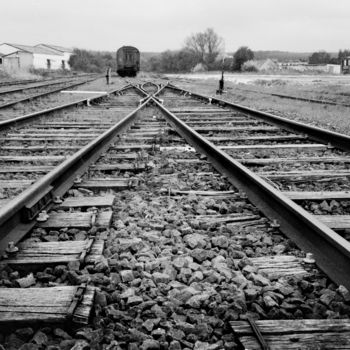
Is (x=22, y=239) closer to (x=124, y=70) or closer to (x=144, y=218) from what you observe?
(x=144, y=218)

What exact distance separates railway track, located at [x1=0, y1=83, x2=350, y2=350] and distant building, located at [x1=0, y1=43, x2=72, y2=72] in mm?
73722

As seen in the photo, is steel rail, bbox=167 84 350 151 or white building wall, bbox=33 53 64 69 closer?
steel rail, bbox=167 84 350 151

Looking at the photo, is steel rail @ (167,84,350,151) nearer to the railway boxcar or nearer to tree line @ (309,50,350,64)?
the railway boxcar

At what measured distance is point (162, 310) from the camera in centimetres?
200

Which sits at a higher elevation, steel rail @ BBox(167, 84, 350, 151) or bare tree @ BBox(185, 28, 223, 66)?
bare tree @ BBox(185, 28, 223, 66)

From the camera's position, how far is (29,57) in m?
86.6

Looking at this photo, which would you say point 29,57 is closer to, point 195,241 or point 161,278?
point 195,241

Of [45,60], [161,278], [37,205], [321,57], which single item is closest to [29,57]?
[45,60]

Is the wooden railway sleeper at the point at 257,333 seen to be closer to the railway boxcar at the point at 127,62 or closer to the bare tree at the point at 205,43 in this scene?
the railway boxcar at the point at 127,62

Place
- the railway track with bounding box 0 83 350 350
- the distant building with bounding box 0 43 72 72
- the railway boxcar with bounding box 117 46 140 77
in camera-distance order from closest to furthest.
A: the railway track with bounding box 0 83 350 350
the railway boxcar with bounding box 117 46 140 77
the distant building with bounding box 0 43 72 72

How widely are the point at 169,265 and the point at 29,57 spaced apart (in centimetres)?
9224

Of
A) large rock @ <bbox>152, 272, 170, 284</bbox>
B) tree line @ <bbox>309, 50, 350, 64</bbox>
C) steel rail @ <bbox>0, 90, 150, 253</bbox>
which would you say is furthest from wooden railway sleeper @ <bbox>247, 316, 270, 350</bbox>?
tree line @ <bbox>309, 50, 350, 64</bbox>

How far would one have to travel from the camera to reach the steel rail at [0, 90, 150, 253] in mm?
2594

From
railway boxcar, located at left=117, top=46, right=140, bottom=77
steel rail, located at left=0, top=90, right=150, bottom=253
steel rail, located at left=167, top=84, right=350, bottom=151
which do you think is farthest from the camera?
railway boxcar, located at left=117, top=46, right=140, bottom=77
